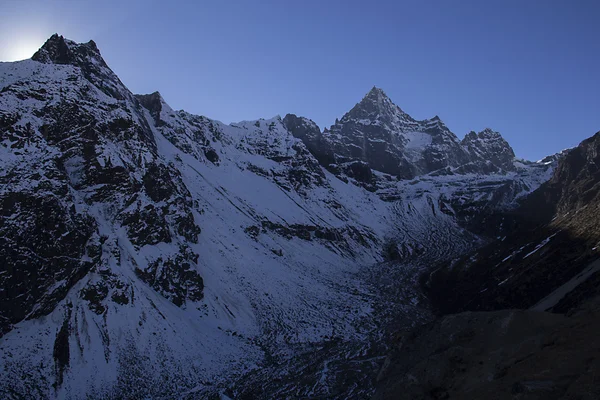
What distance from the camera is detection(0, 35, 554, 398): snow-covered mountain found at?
43.9 m

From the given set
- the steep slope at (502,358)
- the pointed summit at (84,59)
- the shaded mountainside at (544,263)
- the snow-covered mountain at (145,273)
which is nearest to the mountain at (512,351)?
the steep slope at (502,358)

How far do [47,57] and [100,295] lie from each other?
6435cm

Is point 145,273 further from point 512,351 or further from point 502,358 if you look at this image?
point 512,351

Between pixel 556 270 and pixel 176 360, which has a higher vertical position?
pixel 556 270

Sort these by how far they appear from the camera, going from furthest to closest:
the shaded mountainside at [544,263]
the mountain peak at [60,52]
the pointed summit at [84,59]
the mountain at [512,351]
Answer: the pointed summit at [84,59], the mountain peak at [60,52], the shaded mountainside at [544,263], the mountain at [512,351]

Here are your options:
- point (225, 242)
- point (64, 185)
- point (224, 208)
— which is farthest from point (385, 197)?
point (64, 185)

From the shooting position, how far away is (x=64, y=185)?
186 feet

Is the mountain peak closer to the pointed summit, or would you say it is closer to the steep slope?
the pointed summit

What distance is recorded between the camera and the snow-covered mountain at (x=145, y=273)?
144 ft

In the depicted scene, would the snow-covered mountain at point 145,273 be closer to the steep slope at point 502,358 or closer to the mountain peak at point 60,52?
the mountain peak at point 60,52

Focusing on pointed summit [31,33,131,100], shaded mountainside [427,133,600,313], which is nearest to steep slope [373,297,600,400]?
shaded mountainside [427,133,600,313]

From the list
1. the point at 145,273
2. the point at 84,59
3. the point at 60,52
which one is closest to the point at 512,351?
the point at 145,273

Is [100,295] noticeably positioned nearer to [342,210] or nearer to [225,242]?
[225,242]

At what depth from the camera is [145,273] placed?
5991 centimetres
